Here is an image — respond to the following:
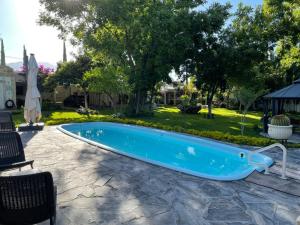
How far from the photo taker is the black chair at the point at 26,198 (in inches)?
118

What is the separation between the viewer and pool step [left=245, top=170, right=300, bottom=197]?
555 cm

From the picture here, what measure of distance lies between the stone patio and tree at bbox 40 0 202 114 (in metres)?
13.2

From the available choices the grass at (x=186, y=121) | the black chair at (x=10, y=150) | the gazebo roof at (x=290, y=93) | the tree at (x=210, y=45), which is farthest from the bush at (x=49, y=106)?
the black chair at (x=10, y=150)

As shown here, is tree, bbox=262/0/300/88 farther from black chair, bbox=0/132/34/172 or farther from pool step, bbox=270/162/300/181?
black chair, bbox=0/132/34/172

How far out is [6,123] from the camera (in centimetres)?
834

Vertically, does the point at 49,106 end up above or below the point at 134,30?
below

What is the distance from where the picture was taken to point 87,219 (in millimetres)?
4148

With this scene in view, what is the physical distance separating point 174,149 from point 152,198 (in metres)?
6.35

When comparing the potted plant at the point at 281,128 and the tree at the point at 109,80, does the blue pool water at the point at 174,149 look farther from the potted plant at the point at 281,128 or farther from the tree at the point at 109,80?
the tree at the point at 109,80

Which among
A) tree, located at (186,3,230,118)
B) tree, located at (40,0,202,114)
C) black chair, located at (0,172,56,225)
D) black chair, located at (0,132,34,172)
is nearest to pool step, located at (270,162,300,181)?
black chair, located at (0,172,56,225)

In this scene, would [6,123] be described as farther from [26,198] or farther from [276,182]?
[276,182]

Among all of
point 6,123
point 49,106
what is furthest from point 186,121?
point 49,106

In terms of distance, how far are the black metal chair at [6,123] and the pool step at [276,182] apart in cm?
697

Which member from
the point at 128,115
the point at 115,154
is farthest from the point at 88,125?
the point at 115,154
